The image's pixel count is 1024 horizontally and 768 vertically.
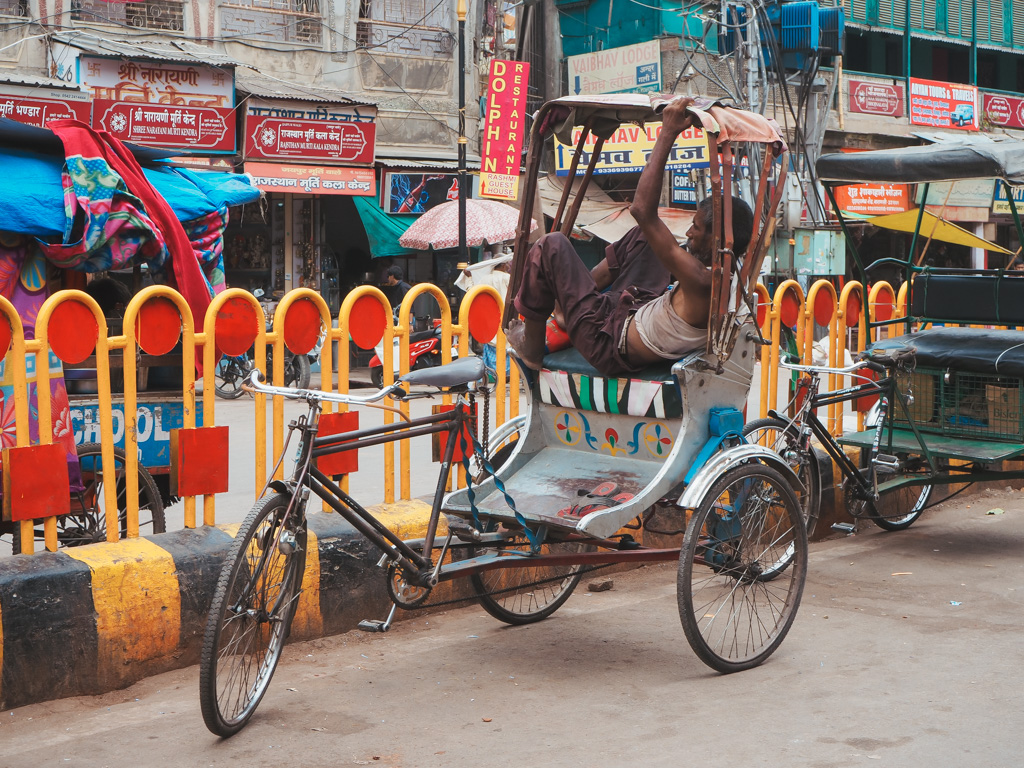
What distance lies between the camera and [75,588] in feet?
11.6

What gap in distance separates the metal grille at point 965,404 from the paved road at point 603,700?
1.15 metres

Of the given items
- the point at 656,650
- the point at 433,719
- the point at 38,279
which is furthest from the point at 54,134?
the point at 656,650

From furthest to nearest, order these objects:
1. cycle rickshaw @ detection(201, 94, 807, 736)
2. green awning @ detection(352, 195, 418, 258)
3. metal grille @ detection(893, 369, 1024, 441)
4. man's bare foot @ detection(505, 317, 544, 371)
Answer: green awning @ detection(352, 195, 418, 258), metal grille @ detection(893, 369, 1024, 441), man's bare foot @ detection(505, 317, 544, 371), cycle rickshaw @ detection(201, 94, 807, 736)

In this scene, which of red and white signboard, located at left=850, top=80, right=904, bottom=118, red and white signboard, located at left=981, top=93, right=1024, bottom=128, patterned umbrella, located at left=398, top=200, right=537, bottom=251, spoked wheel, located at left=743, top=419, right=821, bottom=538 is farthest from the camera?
red and white signboard, located at left=981, top=93, right=1024, bottom=128

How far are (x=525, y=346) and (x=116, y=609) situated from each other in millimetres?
1781

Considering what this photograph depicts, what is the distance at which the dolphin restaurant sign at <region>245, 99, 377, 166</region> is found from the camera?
1558 cm

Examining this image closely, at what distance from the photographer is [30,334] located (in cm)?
470

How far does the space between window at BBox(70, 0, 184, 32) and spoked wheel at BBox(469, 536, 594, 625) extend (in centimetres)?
1315

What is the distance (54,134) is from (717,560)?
10.8 ft

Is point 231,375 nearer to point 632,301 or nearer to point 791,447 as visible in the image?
point 791,447

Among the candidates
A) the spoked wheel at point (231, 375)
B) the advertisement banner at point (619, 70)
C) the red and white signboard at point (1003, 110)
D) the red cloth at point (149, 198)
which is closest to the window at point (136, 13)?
the spoked wheel at point (231, 375)

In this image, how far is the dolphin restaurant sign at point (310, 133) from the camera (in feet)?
51.1

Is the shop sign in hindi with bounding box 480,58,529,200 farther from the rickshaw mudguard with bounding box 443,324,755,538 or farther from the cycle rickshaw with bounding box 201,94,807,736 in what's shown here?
the rickshaw mudguard with bounding box 443,324,755,538

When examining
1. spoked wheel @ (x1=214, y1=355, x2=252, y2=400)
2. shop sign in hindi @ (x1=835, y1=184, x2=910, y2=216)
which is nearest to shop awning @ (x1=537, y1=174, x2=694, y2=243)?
shop sign in hindi @ (x1=835, y1=184, x2=910, y2=216)
